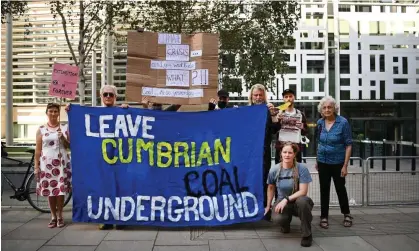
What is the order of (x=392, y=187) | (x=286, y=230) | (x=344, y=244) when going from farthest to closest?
(x=392, y=187) → (x=286, y=230) → (x=344, y=244)

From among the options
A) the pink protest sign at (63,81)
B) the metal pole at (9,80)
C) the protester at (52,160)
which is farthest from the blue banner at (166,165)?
the metal pole at (9,80)

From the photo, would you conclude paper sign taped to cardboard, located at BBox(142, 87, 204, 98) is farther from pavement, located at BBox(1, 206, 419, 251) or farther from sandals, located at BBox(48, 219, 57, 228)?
sandals, located at BBox(48, 219, 57, 228)

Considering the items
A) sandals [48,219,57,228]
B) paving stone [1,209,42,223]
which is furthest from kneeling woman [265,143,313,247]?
paving stone [1,209,42,223]

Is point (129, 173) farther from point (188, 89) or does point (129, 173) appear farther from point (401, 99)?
point (401, 99)

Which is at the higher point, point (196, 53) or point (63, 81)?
point (196, 53)

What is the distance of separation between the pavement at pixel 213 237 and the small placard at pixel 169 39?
2.62 metres

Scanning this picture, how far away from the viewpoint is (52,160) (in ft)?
19.0

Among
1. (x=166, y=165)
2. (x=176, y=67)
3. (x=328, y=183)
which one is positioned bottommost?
(x=328, y=183)

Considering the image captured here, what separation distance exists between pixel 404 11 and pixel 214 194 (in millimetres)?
18963

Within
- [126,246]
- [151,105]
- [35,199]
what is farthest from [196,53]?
[35,199]

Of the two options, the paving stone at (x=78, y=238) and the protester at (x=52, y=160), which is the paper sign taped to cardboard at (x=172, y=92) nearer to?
the protester at (x=52, y=160)

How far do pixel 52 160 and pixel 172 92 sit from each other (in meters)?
1.90

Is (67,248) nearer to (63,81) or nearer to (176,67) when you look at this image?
(63,81)

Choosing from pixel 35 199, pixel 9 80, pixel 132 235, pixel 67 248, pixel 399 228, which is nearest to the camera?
pixel 67 248
